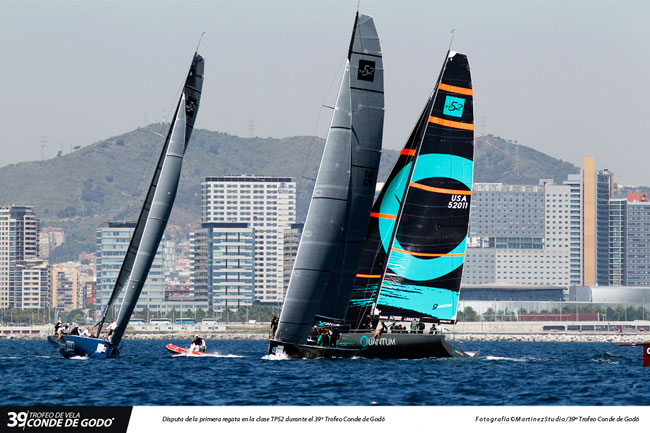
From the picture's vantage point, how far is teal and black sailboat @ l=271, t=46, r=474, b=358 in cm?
5591

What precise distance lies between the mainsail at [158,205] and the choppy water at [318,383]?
12.3 ft

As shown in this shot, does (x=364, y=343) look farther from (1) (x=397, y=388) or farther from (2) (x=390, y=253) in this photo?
(1) (x=397, y=388)

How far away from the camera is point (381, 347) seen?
55.2 metres

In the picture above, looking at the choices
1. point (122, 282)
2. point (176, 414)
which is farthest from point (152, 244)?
point (176, 414)

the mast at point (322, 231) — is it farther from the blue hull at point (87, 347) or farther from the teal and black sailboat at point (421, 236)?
the blue hull at point (87, 347)

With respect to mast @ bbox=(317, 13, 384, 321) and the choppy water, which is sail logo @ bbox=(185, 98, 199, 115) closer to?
mast @ bbox=(317, 13, 384, 321)

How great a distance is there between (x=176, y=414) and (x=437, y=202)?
31.6m

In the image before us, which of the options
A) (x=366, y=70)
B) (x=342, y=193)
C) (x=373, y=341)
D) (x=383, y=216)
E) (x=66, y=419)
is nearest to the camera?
(x=66, y=419)

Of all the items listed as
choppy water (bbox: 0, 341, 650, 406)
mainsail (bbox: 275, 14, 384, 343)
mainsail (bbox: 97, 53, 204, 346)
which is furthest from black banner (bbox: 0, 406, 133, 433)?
mainsail (bbox: 97, 53, 204, 346)

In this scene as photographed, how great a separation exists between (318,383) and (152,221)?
16.9 m

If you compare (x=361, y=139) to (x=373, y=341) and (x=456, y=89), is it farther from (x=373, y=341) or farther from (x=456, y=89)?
(x=373, y=341)

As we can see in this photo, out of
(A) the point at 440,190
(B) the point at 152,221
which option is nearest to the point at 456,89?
(A) the point at 440,190

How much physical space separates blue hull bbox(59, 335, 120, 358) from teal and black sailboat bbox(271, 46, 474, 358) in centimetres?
1038

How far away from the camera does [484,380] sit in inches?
1797
